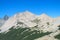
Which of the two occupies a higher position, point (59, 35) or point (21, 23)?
point (21, 23)

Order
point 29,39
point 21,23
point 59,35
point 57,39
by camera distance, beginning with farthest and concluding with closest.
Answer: point 21,23, point 29,39, point 59,35, point 57,39

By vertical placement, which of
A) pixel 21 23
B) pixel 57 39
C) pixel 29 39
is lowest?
pixel 57 39

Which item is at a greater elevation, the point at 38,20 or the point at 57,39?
the point at 38,20

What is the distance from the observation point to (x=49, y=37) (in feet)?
259

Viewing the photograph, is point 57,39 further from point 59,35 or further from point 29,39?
point 29,39

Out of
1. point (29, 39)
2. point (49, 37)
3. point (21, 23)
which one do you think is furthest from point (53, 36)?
point (21, 23)

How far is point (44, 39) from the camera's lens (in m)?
77.9

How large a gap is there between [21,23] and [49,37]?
114m

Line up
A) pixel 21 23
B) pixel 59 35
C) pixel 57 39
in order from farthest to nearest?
pixel 21 23, pixel 59 35, pixel 57 39

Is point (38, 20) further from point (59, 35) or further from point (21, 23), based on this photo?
point (59, 35)

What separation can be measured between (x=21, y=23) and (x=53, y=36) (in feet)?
369

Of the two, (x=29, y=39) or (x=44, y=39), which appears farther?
(x=29, y=39)

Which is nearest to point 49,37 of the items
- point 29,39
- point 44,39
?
point 44,39

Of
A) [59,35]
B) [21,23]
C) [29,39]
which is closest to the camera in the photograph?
[59,35]
